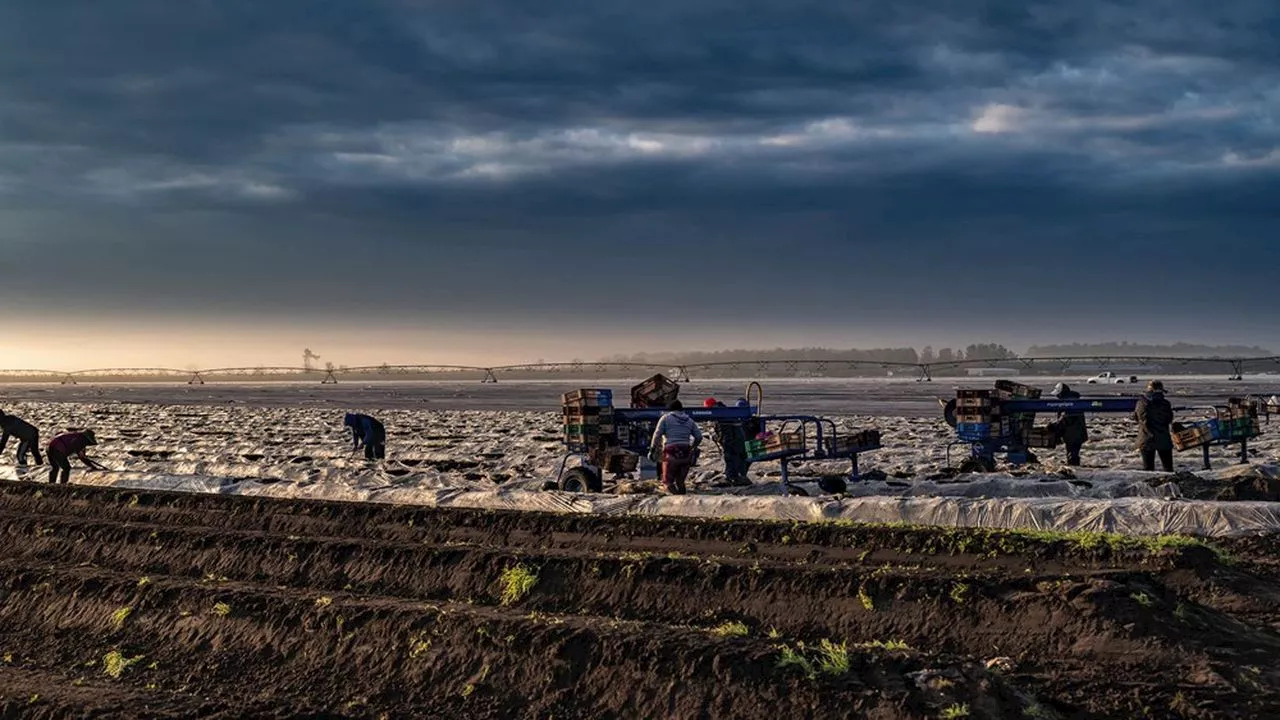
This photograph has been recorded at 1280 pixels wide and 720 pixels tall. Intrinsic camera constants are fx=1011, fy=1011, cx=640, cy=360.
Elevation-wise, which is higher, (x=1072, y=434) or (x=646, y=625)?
(x=1072, y=434)

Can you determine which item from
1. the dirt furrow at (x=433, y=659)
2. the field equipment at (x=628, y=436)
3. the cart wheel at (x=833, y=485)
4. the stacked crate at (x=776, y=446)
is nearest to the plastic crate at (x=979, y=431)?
the field equipment at (x=628, y=436)

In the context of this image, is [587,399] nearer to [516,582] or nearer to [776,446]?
[776,446]

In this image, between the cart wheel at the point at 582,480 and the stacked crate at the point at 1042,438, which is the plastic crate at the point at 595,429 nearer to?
the cart wheel at the point at 582,480

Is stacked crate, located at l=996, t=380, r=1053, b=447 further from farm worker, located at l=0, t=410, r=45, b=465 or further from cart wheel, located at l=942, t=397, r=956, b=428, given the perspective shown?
farm worker, located at l=0, t=410, r=45, b=465

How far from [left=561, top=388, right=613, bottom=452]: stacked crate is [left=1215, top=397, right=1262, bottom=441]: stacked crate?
421 inches

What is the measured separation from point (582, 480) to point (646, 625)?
8.11m

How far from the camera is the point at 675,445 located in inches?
602

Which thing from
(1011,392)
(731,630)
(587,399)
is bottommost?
(731,630)

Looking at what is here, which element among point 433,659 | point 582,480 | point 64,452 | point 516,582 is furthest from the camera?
point 64,452

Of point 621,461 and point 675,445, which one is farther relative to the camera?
point 621,461

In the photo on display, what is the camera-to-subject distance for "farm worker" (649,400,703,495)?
1529cm

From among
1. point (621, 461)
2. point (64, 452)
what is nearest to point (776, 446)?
point (621, 461)

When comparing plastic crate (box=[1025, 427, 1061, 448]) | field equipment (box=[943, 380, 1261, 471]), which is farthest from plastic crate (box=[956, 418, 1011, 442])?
plastic crate (box=[1025, 427, 1061, 448])

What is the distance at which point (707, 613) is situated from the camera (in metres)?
9.52
